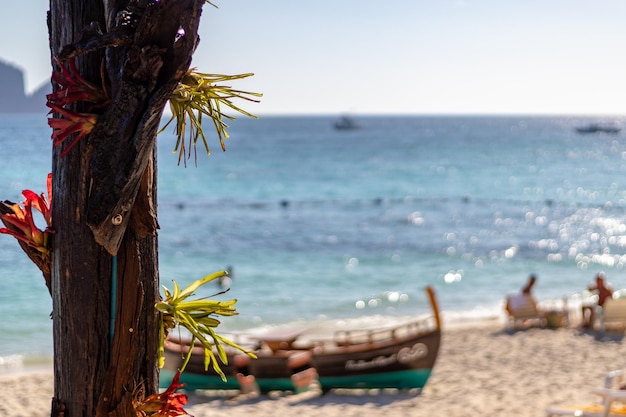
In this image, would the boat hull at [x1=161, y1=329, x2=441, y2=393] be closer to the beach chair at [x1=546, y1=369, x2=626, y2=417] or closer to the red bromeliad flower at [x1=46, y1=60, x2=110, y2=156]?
the beach chair at [x1=546, y1=369, x2=626, y2=417]

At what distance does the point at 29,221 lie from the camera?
82.5 inches

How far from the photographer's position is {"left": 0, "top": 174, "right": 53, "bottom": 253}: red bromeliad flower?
2.07 m

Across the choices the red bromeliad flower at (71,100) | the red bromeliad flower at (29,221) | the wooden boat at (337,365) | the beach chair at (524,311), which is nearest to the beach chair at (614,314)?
the beach chair at (524,311)

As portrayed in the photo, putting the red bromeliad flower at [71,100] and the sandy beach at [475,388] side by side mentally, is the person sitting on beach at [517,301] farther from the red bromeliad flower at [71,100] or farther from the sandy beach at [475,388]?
the red bromeliad flower at [71,100]

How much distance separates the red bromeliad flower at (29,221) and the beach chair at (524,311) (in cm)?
1396

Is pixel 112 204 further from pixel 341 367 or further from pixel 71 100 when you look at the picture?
pixel 341 367

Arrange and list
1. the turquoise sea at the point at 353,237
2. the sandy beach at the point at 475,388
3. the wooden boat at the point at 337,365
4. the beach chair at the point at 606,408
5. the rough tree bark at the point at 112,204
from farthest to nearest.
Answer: the turquoise sea at the point at 353,237
the wooden boat at the point at 337,365
the sandy beach at the point at 475,388
the beach chair at the point at 606,408
the rough tree bark at the point at 112,204

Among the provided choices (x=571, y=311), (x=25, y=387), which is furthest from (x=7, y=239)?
(x=571, y=311)

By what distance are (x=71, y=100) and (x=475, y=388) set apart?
32.2ft

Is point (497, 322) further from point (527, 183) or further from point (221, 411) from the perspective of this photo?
point (527, 183)

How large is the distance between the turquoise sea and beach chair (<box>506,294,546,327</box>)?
8.10 feet

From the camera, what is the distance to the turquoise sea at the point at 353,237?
660 inches

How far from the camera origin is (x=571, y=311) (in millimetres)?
17562

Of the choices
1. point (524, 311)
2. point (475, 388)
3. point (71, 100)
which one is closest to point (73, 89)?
point (71, 100)
